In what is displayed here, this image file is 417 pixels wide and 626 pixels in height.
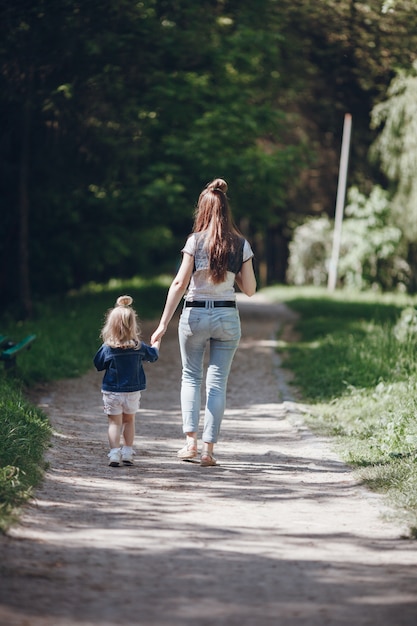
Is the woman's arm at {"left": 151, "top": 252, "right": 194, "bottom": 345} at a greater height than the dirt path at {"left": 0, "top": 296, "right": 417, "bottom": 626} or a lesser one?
greater

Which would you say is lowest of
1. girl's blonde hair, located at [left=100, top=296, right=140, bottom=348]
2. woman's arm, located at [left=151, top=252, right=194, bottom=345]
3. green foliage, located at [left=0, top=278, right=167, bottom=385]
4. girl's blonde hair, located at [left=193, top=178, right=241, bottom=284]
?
green foliage, located at [left=0, top=278, right=167, bottom=385]

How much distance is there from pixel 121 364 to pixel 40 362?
5.00 metres

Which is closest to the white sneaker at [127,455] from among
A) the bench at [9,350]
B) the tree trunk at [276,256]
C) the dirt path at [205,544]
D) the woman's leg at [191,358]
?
the dirt path at [205,544]

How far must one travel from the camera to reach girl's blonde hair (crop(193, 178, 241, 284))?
725cm

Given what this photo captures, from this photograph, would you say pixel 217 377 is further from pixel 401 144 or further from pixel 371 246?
pixel 371 246

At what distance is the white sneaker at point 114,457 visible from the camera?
7.36 meters

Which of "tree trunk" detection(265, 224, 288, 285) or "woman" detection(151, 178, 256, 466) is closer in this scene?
"woman" detection(151, 178, 256, 466)

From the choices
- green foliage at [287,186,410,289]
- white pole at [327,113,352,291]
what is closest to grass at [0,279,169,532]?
white pole at [327,113,352,291]

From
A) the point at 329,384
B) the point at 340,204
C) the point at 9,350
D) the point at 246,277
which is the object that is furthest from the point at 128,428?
the point at 340,204

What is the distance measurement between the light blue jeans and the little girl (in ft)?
0.92

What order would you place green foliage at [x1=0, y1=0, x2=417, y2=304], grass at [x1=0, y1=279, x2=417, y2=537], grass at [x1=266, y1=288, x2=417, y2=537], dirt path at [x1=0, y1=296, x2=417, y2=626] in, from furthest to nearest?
green foliage at [x1=0, y1=0, x2=417, y2=304], grass at [x1=266, y1=288, x2=417, y2=537], grass at [x1=0, y1=279, x2=417, y2=537], dirt path at [x1=0, y1=296, x2=417, y2=626]

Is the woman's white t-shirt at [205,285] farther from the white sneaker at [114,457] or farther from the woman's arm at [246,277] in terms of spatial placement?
the white sneaker at [114,457]

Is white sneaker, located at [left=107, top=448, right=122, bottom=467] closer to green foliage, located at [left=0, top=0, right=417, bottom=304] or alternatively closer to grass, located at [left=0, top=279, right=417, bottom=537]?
grass, located at [left=0, top=279, right=417, bottom=537]

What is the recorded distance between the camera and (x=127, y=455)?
746cm
